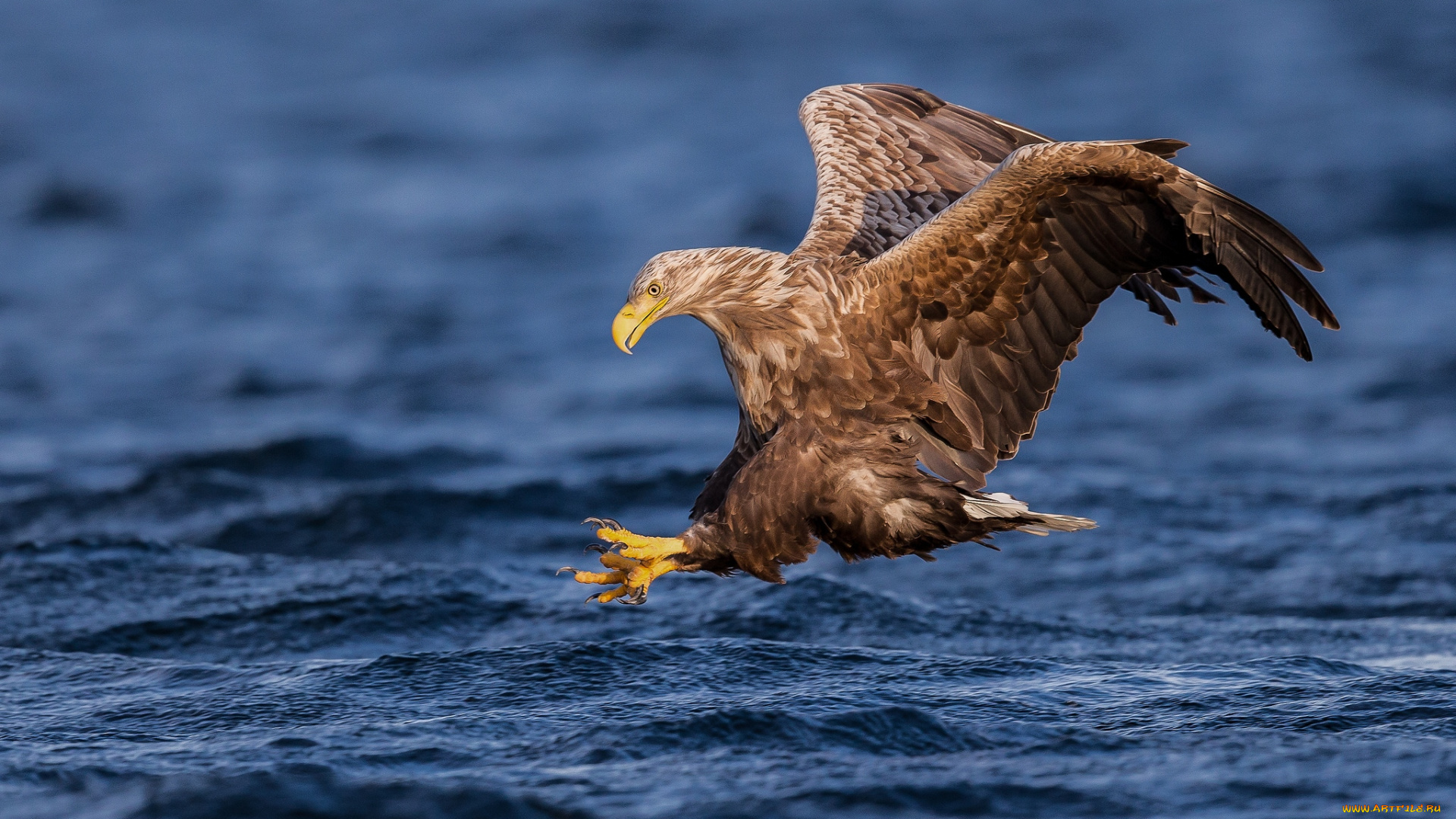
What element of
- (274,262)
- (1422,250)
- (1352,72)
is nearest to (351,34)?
(274,262)

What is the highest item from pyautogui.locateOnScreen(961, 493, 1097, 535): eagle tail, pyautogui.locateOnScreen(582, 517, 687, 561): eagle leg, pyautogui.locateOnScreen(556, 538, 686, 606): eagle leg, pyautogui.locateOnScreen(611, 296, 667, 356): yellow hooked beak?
pyautogui.locateOnScreen(611, 296, 667, 356): yellow hooked beak

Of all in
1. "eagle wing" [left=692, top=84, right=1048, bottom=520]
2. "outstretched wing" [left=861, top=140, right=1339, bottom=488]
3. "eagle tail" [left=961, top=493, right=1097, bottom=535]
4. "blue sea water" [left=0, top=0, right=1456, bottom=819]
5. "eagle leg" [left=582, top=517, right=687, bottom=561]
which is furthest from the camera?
"eagle wing" [left=692, top=84, right=1048, bottom=520]

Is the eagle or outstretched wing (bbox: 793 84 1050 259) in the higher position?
outstretched wing (bbox: 793 84 1050 259)

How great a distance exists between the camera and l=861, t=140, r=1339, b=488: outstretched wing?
4883mm

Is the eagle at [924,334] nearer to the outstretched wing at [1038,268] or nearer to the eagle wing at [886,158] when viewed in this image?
the outstretched wing at [1038,268]

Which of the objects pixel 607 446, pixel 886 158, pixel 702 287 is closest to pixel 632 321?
pixel 702 287

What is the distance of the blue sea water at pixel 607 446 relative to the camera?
520cm

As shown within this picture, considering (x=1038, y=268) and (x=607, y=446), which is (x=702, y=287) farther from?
(x=607, y=446)

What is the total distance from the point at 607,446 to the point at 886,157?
4.67 meters

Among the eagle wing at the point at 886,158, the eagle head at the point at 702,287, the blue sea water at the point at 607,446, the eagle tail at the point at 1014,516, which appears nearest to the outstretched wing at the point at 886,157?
the eagle wing at the point at 886,158

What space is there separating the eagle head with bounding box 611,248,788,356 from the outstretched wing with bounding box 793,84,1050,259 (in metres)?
0.58

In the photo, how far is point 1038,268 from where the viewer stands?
17.2ft

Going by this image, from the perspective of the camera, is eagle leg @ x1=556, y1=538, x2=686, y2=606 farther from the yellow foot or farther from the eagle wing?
the eagle wing

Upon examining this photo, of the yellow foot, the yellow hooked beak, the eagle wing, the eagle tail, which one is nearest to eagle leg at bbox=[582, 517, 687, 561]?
the yellow foot
